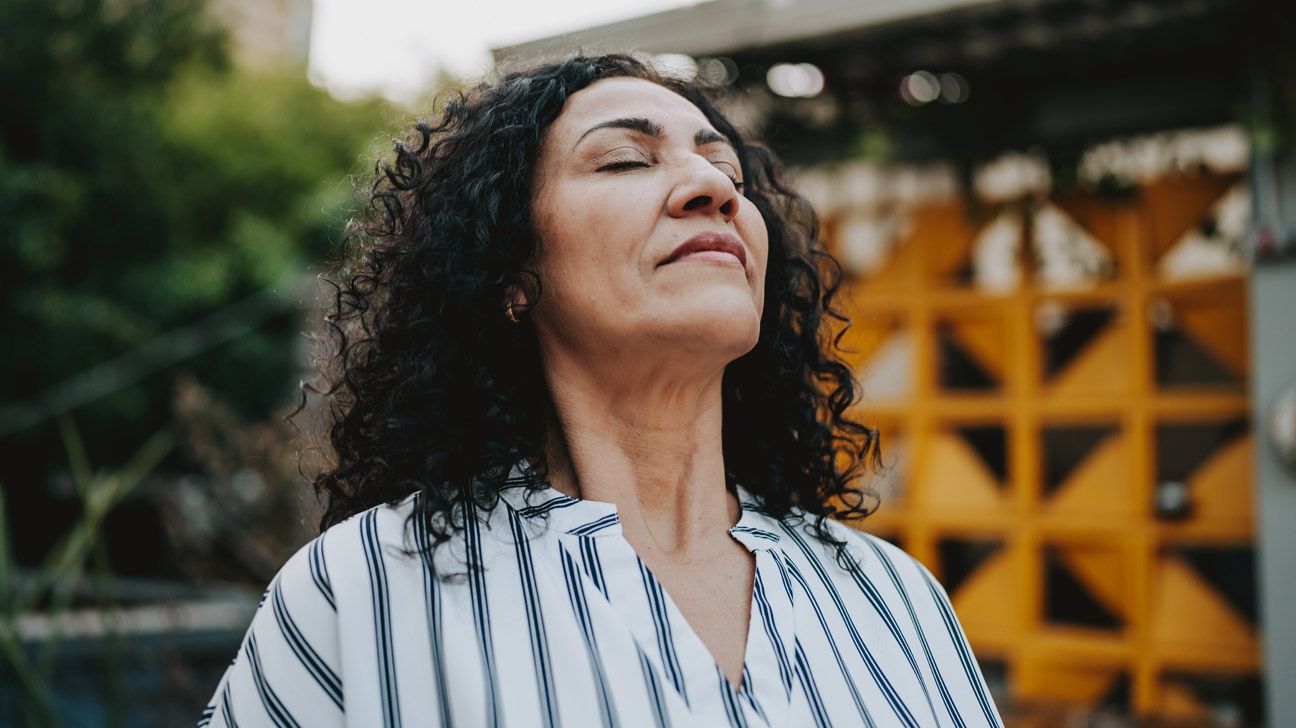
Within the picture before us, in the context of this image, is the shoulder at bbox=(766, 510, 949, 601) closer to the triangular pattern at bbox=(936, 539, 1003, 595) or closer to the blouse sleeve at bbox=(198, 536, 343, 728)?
the blouse sleeve at bbox=(198, 536, 343, 728)

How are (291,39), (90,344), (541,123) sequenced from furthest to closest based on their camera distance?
(291,39) < (90,344) < (541,123)

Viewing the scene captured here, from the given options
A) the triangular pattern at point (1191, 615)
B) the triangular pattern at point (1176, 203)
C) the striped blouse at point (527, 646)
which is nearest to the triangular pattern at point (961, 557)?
the triangular pattern at point (1191, 615)

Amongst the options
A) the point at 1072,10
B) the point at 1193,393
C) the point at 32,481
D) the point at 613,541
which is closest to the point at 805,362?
the point at 613,541

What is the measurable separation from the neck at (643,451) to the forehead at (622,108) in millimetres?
346

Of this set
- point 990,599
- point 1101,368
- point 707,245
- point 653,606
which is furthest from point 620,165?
point 990,599

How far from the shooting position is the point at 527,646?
113cm

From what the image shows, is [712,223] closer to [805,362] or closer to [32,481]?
[805,362]

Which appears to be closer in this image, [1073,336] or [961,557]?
[1073,336]

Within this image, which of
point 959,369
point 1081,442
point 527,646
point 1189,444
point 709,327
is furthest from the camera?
point 959,369

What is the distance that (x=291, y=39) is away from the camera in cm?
1652

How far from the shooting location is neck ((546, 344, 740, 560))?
4.40 ft

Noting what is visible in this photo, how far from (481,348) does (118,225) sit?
7.92 m

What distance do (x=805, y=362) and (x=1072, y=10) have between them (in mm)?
2233

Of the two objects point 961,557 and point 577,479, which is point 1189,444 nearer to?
point 961,557
